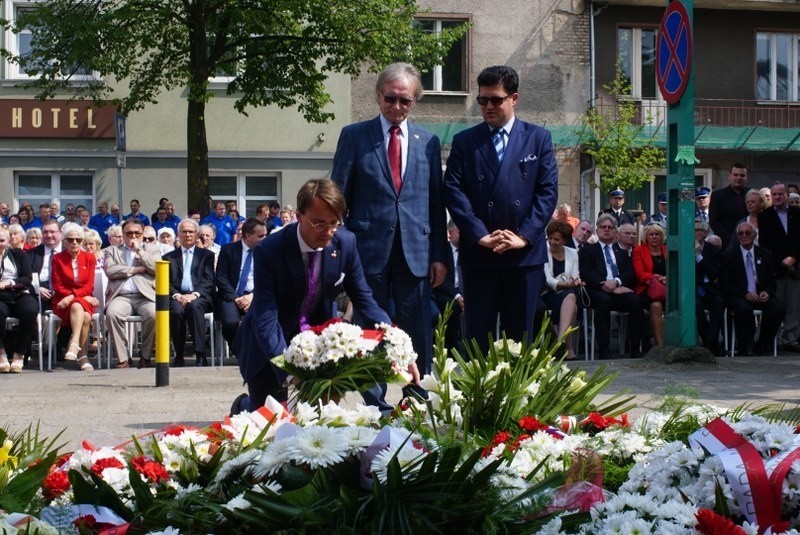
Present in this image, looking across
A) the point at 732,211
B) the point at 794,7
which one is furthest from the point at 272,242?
the point at 794,7

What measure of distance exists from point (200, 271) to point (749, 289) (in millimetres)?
6479

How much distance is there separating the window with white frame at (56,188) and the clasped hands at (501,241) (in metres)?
22.7

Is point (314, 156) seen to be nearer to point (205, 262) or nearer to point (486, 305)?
point (205, 262)

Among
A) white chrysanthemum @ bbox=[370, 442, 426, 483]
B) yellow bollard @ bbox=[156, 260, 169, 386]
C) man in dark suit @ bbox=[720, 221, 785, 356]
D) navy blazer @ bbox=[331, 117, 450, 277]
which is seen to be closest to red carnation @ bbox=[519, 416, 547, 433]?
white chrysanthemum @ bbox=[370, 442, 426, 483]

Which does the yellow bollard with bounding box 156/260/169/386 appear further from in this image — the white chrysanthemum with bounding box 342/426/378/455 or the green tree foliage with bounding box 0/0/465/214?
the green tree foliage with bounding box 0/0/465/214

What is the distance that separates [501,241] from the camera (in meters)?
6.85

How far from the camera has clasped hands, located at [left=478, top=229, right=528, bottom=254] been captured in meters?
6.84

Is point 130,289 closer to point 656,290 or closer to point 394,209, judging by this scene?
point 656,290

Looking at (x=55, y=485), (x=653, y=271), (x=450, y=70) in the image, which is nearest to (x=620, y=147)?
(x=450, y=70)

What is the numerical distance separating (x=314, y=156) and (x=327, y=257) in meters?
22.5

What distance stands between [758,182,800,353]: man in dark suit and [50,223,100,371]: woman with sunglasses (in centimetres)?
804

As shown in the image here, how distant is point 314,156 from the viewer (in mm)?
28141

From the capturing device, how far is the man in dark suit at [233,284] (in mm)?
12117

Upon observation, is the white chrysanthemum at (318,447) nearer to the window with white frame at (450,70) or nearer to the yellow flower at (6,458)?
the yellow flower at (6,458)
